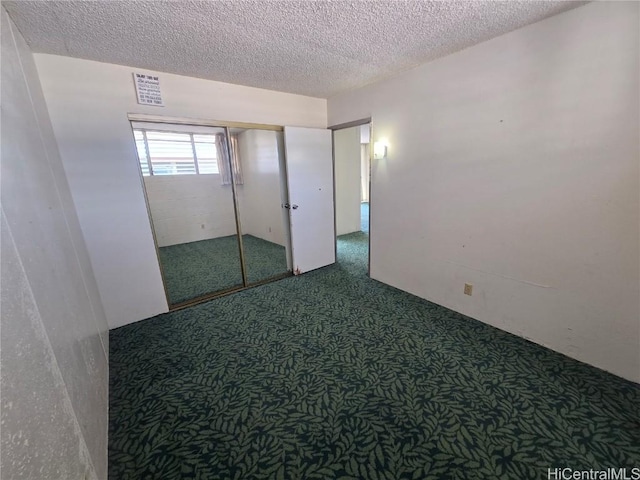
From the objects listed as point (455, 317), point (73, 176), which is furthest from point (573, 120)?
point (73, 176)

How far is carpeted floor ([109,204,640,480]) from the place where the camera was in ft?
4.27

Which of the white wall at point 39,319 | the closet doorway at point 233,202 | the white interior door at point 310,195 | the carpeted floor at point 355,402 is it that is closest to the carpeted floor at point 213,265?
the closet doorway at point 233,202

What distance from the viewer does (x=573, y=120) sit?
169 centimetres

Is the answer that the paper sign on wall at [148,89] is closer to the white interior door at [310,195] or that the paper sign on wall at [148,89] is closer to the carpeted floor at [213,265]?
the white interior door at [310,195]

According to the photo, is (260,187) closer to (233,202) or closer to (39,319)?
(233,202)

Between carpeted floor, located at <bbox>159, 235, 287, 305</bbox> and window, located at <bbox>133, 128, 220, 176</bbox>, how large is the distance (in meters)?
1.44

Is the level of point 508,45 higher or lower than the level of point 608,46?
higher

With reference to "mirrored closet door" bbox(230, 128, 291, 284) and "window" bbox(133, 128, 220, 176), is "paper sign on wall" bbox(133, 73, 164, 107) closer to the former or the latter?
"mirrored closet door" bbox(230, 128, 291, 284)

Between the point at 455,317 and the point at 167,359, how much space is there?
2.57 m

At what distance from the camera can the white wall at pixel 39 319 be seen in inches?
28.1

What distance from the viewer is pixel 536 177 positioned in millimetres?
1899

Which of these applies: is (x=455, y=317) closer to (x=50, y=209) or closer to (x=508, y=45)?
(x=508, y=45)

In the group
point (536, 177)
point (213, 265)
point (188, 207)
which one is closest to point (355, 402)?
point (536, 177)

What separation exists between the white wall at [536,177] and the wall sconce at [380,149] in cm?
10
